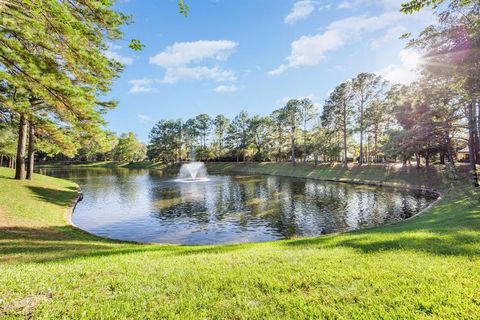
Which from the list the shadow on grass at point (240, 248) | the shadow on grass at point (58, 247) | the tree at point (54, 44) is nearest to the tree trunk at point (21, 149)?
the shadow on grass at point (58, 247)

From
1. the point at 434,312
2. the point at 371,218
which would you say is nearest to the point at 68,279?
the point at 434,312

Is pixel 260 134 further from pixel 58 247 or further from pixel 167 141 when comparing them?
pixel 58 247

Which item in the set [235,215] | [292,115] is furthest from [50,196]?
[292,115]

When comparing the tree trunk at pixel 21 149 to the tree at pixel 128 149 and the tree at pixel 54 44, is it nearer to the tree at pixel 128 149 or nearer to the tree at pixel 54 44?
the tree at pixel 54 44

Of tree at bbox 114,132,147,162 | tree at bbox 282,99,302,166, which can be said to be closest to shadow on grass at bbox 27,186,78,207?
tree at bbox 282,99,302,166

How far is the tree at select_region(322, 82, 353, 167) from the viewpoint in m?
46.2

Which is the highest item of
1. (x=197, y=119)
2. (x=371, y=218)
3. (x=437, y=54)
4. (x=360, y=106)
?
(x=197, y=119)

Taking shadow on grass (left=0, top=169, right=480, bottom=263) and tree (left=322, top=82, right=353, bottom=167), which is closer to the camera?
shadow on grass (left=0, top=169, right=480, bottom=263)

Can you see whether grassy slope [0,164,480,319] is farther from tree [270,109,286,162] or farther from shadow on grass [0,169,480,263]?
tree [270,109,286,162]

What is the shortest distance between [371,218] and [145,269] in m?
15.3

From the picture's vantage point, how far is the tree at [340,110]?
46.2 meters

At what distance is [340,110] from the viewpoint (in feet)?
157

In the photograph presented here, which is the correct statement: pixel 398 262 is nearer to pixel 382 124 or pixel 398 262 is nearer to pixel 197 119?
pixel 382 124

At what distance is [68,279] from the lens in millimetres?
5250
